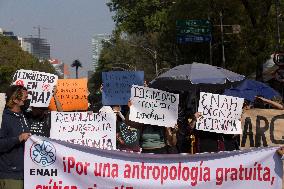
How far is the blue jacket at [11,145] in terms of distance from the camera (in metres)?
6.73

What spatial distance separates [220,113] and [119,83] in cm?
587

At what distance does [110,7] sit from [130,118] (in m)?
62.8

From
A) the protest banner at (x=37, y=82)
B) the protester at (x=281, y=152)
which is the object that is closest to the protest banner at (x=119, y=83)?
the protest banner at (x=37, y=82)

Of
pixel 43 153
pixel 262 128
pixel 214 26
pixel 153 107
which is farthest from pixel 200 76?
pixel 214 26

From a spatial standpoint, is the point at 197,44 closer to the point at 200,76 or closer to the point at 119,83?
the point at 200,76

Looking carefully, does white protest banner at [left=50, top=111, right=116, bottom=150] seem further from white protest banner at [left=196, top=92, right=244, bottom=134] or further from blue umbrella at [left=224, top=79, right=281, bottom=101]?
blue umbrella at [left=224, top=79, right=281, bottom=101]

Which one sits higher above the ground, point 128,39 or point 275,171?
point 128,39

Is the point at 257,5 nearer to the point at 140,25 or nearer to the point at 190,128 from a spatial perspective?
the point at 190,128

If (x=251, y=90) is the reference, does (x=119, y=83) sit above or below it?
above

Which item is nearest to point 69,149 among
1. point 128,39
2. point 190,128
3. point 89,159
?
point 89,159

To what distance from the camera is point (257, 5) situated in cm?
3547

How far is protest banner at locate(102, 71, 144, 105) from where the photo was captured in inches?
542

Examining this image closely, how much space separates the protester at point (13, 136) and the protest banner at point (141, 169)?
0.32 metres

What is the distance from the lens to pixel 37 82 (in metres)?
10.1
